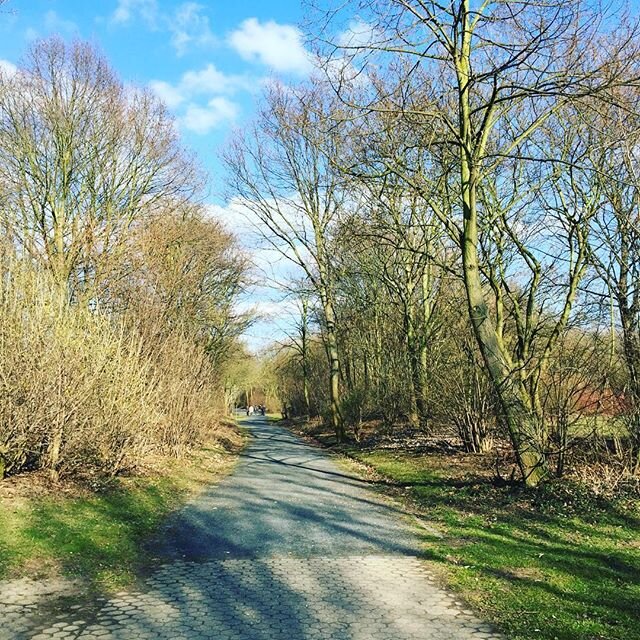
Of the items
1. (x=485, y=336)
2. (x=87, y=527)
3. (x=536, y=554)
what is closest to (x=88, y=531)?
(x=87, y=527)

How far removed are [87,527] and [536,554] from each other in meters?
5.60

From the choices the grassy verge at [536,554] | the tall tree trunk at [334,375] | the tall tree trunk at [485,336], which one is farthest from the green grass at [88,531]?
the tall tree trunk at [334,375]

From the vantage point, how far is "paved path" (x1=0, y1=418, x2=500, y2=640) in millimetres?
4715

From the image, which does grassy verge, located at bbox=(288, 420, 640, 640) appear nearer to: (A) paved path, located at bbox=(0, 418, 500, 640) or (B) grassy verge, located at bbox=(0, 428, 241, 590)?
(A) paved path, located at bbox=(0, 418, 500, 640)

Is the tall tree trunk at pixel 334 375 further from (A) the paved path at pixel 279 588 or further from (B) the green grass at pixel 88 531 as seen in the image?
(A) the paved path at pixel 279 588

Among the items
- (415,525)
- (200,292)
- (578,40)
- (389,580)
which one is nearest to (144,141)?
(200,292)

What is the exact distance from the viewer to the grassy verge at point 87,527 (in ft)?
20.8

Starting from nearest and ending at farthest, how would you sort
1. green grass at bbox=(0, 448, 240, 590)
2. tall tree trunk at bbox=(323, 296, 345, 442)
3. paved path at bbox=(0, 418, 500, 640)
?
paved path at bbox=(0, 418, 500, 640) → green grass at bbox=(0, 448, 240, 590) → tall tree trunk at bbox=(323, 296, 345, 442)

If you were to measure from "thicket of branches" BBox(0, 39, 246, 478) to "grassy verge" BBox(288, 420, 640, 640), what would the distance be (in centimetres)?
587

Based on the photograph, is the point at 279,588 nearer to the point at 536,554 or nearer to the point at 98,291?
the point at 536,554

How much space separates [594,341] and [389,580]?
21.8 feet

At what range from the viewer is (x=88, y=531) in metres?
7.86

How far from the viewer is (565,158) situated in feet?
45.5

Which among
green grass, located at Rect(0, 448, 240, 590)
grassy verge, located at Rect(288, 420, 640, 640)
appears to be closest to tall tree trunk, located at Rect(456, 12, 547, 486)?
grassy verge, located at Rect(288, 420, 640, 640)
